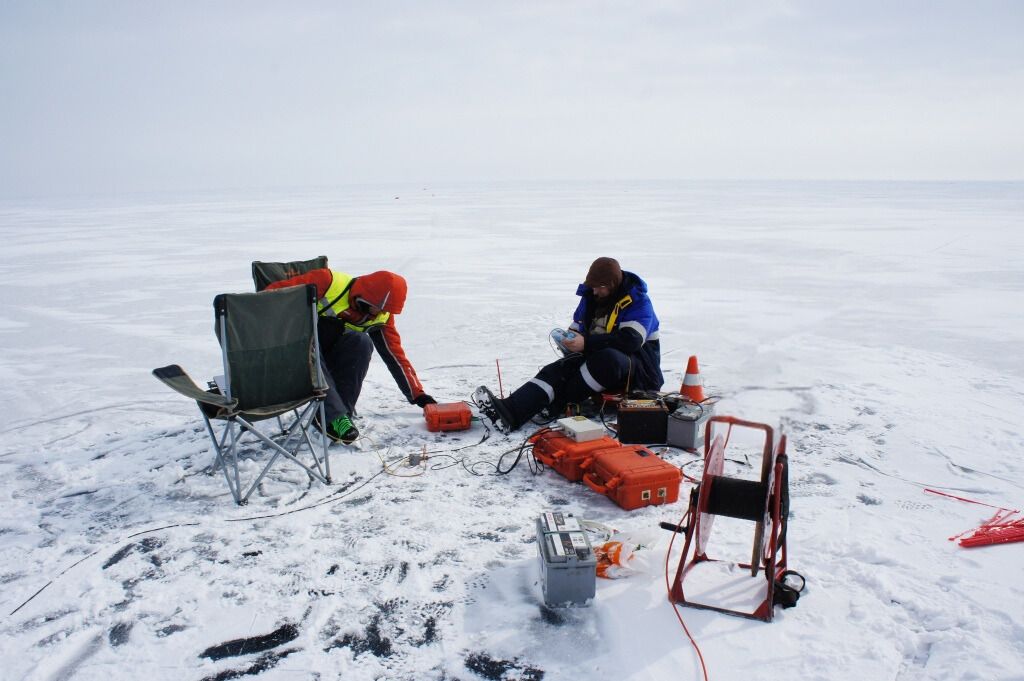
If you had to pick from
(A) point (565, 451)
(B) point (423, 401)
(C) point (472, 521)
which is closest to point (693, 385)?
(A) point (565, 451)

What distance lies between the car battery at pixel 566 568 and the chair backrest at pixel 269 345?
65.0 inches

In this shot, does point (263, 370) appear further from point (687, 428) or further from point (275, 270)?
point (687, 428)

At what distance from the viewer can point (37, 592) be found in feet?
8.31

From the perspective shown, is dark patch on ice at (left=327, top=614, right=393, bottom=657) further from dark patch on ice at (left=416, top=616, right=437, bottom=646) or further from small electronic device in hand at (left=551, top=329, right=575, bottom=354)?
small electronic device in hand at (left=551, top=329, right=575, bottom=354)

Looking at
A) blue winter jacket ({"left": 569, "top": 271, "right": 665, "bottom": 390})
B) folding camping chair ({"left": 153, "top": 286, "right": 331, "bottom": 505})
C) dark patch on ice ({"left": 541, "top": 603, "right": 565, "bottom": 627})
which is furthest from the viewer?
blue winter jacket ({"left": 569, "top": 271, "right": 665, "bottom": 390})

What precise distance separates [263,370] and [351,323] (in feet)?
2.99

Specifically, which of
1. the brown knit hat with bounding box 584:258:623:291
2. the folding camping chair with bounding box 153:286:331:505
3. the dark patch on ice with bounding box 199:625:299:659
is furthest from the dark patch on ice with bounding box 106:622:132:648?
the brown knit hat with bounding box 584:258:623:291

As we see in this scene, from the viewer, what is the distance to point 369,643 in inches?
88.4

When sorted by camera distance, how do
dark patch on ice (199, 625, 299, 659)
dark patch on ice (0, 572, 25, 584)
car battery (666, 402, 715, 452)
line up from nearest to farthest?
1. dark patch on ice (199, 625, 299, 659)
2. dark patch on ice (0, 572, 25, 584)
3. car battery (666, 402, 715, 452)

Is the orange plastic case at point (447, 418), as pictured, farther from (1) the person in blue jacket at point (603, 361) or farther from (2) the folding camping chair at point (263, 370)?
(2) the folding camping chair at point (263, 370)

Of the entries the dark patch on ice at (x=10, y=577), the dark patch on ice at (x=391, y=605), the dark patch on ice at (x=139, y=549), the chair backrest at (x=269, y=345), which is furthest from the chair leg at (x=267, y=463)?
the dark patch on ice at (x=391, y=605)

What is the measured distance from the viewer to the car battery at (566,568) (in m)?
2.34

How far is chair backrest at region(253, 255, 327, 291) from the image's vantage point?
438 centimetres

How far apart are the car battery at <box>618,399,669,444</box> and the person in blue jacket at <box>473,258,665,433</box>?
0.35 metres
